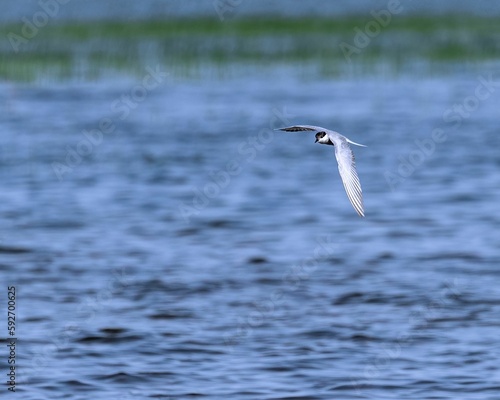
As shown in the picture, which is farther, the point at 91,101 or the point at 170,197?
the point at 91,101

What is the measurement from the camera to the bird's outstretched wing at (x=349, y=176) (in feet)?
26.5

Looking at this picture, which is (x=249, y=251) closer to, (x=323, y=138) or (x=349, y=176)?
(x=323, y=138)

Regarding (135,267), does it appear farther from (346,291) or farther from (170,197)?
(170,197)

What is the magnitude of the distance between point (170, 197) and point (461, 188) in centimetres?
421

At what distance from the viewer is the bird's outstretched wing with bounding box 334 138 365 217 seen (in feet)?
26.5

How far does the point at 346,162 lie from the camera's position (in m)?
8.62

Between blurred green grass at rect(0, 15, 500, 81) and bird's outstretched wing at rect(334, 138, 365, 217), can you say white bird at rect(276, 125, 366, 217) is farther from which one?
blurred green grass at rect(0, 15, 500, 81)

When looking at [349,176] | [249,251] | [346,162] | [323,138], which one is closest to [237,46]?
[249,251]

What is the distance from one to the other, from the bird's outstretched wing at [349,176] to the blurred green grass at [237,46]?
2309cm

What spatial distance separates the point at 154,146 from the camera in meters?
23.4

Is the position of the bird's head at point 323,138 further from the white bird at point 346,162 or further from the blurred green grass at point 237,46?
the blurred green grass at point 237,46

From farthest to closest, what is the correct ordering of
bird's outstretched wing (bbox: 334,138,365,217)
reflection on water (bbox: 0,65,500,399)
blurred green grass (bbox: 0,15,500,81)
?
blurred green grass (bbox: 0,15,500,81)
reflection on water (bbox: 0,65,500,399)
bird's outstretched wing (bbox: 334,138,365,217)

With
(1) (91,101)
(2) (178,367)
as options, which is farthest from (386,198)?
(1) (91,101)

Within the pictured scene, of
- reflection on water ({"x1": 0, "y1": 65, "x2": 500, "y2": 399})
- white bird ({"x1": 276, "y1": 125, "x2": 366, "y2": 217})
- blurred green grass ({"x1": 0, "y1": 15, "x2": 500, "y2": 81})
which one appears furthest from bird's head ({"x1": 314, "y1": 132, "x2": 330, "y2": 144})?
blurred green grass ({"x1": 0, "y1": 15, "x2": 500, "y2": 81})
